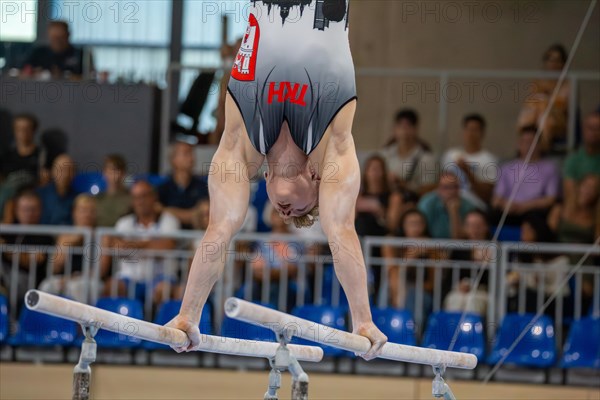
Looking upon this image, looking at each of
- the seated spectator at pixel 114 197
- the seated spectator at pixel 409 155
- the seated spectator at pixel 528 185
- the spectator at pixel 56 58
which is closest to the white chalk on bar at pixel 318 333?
the seated spectator at pixel 528 185

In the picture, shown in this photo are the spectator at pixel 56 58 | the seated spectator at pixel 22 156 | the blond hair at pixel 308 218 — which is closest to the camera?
the blond hair at pixel 308 218

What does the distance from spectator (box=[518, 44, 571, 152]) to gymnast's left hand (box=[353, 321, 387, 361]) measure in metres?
5.13

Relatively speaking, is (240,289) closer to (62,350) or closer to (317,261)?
(317,261)

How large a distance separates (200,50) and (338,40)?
7.59m

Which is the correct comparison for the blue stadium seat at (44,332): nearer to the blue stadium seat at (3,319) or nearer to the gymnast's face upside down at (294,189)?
the blue stadium seat at (3,319)

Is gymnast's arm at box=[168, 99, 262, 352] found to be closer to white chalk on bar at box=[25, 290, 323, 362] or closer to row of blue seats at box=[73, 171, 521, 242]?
white chalk on bar at box=[25, 290, 323, 362]

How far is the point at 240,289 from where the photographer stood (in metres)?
8.94

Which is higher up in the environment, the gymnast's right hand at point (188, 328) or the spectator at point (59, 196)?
the gymnast's right hand at point (188, 328)

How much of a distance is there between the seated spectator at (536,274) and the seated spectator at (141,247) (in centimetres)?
281

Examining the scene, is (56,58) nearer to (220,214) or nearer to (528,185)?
(528,185)

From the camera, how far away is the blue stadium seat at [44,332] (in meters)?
8.64

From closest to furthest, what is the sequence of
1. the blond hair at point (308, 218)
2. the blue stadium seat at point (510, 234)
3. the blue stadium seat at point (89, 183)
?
the blond hair at point (308, 218) < the blue stadium seat at point (510, 234) < the blue stadium seat at point (89, 183)

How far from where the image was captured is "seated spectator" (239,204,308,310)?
8.83 meters

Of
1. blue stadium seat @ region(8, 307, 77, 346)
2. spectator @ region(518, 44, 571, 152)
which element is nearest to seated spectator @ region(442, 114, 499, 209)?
spectator @ region(518, 44, 571, 152)
